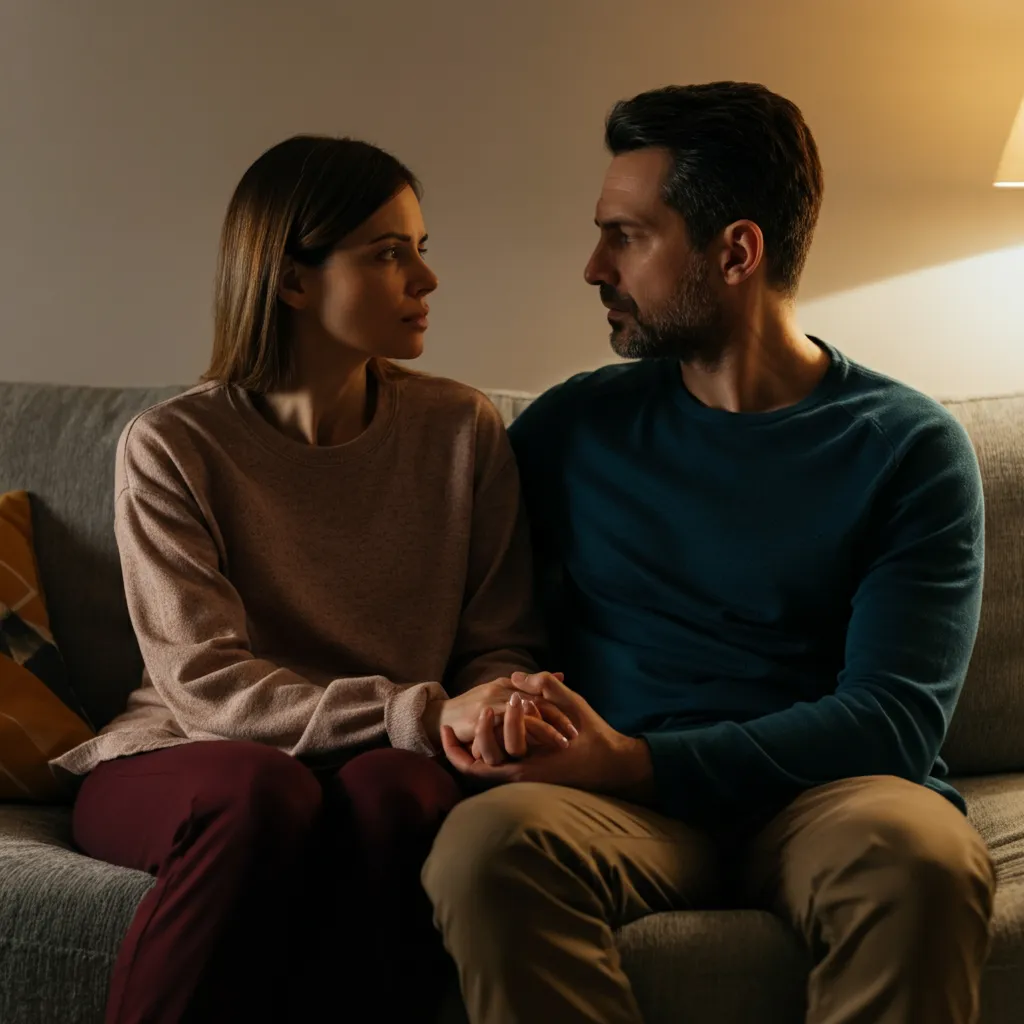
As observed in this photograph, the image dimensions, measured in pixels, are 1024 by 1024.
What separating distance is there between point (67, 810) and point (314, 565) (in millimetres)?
463

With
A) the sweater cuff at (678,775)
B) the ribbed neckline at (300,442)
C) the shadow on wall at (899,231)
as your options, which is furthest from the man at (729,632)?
the shadow on wall at (899,231)

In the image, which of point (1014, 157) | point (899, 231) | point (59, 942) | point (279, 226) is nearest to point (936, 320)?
point (899, 231)

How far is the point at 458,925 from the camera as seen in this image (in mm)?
1329

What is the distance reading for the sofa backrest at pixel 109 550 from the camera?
1909mm

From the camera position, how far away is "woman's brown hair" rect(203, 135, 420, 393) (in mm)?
1735

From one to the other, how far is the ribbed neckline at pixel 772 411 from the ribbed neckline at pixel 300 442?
388mm

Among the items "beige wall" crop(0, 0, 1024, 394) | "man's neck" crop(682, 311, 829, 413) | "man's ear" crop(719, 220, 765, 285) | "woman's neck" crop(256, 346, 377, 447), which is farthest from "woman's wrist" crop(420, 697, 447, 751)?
"beige wall" crop(0, 0, 1024, 394)

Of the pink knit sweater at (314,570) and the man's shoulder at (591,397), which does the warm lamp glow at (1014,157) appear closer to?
the man's shoulder at (591,397)

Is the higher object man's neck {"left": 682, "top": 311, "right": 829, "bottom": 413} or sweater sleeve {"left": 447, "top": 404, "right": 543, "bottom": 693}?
man's neck {"left": 682, "top": 311, "right": 829, "bottom": 413}

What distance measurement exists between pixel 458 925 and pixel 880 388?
851 millimetres

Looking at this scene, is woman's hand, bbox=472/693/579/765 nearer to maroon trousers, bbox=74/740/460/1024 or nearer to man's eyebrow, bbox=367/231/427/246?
maroon trousers, bbox=74/740/460/1024

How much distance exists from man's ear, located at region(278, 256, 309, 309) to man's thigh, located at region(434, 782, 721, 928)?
0.69m

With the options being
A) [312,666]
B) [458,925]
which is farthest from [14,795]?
[458,925]

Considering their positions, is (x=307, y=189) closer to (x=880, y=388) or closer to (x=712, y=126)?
(x=712, y=126)
